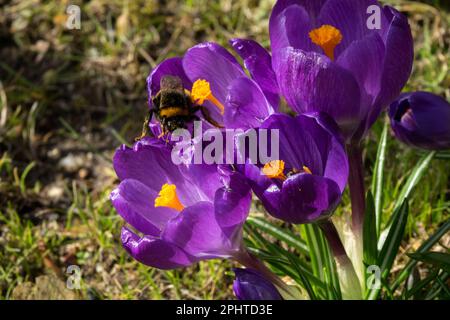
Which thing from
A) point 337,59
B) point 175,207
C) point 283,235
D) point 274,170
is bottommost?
point 283,235

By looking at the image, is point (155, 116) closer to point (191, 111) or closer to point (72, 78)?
point (191, 111)

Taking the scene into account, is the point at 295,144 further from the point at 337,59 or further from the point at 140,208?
the point at 140,208

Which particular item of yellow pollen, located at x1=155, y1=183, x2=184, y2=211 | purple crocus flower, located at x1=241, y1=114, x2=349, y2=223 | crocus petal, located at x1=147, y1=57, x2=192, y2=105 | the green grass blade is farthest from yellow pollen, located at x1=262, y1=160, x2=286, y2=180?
the green grass blade

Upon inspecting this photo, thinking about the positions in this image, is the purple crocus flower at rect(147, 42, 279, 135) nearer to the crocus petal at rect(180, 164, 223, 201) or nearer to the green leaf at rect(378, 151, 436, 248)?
the crocus petal at rect(180, 164, 223, 201)

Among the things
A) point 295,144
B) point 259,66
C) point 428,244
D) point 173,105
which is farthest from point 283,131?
point 428,244

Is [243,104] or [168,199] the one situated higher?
[243,104]
